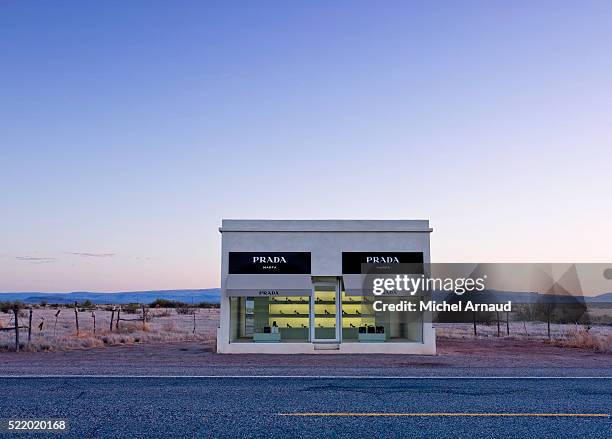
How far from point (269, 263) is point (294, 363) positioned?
6149 mm

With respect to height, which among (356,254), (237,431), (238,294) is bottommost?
(237,431)

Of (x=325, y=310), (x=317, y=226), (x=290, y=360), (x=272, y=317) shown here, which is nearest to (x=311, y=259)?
(x=317, y=226)

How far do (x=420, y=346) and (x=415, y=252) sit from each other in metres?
3.60

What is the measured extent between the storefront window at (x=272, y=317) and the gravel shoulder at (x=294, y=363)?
5.96ft

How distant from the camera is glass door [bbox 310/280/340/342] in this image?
23.9 meters

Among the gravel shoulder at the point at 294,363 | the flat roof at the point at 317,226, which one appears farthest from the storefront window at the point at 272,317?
the flat roof at the point at 317,226

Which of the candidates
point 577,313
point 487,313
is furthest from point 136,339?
point 577,313

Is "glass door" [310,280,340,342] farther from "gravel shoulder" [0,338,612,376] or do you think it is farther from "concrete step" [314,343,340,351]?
"gravel shoulder" [0,338,612,376]

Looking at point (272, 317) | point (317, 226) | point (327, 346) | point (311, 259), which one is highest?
point (317, 226)

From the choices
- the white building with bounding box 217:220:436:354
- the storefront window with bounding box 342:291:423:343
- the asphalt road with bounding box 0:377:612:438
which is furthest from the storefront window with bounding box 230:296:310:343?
the asphalt road with bounding box 0:377:612:438

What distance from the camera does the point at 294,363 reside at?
18.0 metres

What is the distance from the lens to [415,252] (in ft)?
77.2

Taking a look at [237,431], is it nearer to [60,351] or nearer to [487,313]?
[60,351]

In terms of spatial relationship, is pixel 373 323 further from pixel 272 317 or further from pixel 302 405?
pixel 302 405
